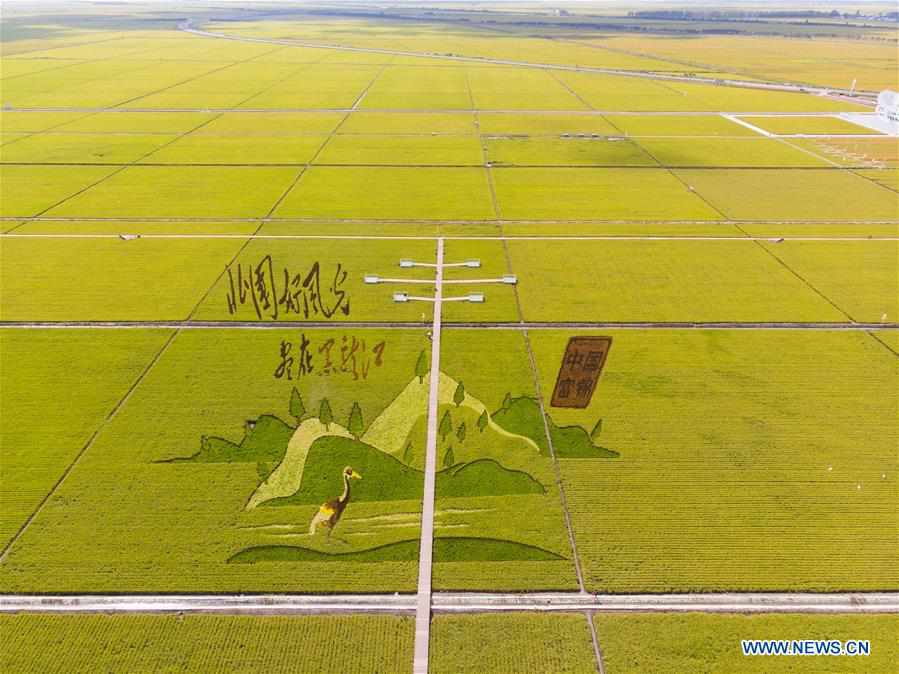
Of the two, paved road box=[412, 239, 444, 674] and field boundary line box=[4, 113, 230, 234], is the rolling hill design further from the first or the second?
field boundary line box=[4, 113, 230, 234]

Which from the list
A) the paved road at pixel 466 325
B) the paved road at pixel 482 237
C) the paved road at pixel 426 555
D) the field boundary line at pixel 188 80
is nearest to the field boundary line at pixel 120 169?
the paved road at pixel 482 237

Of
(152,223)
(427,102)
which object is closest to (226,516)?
(152,223)

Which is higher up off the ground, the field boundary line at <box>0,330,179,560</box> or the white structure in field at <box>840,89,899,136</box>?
the white structure in field at <box>840,89,899,136</box>

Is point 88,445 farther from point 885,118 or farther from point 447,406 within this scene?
point 885,118

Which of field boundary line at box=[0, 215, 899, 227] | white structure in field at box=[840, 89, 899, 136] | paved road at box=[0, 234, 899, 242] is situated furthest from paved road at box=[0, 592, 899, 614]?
white structure in field at box=[840, 89, 899, 136]

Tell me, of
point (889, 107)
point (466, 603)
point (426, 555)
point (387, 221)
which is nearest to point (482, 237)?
point (387, 221)

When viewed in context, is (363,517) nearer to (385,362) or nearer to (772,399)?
(385,362)
